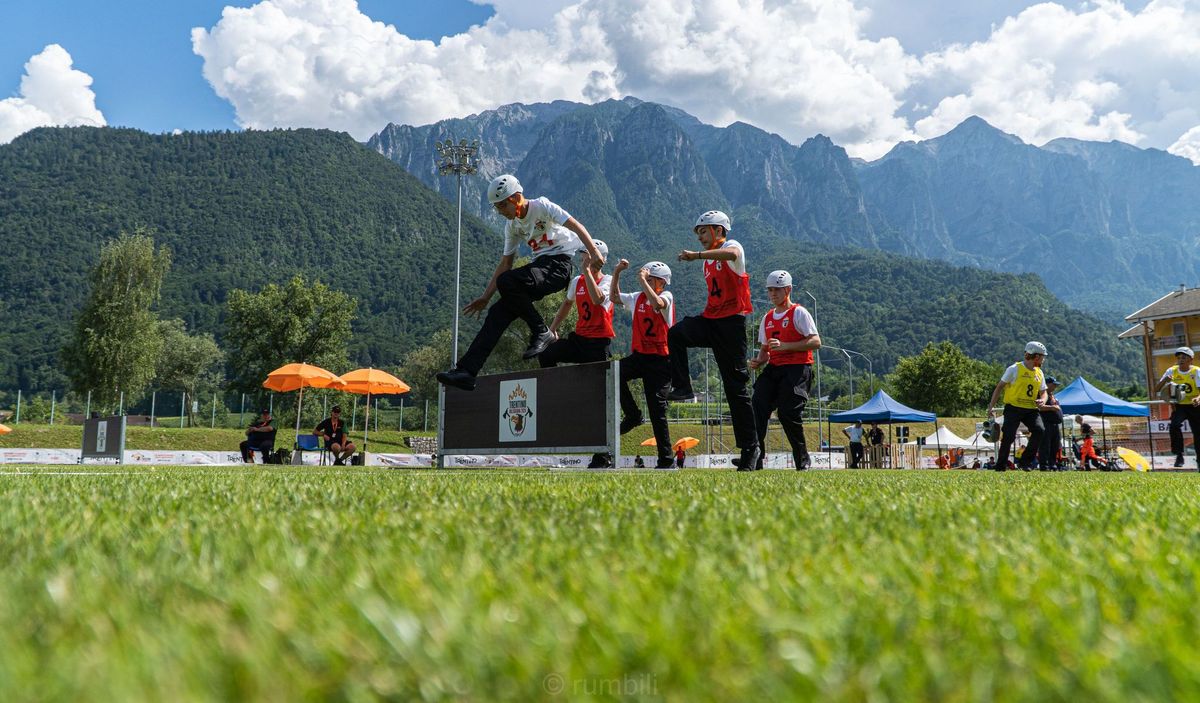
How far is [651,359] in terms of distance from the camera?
342 inches

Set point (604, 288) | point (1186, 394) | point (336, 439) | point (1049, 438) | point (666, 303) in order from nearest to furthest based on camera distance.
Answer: point (666, 303) < point (604, 288) < point (1186, 394) < point (1049, 438) < point (336, 439)

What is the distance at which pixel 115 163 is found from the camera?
162 meters

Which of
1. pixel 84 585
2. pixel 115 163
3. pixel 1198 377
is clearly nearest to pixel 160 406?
pixel 1198 377

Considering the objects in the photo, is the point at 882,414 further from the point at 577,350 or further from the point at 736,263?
the point at 736,263

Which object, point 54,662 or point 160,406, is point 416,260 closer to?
point 160,406

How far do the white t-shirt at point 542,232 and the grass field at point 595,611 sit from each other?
5.35 metres

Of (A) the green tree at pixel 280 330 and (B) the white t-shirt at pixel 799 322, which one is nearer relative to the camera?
(B) the white t-shirt at pixel 799 322

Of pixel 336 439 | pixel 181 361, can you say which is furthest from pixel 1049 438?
pixel 181 361

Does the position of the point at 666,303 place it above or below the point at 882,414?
above

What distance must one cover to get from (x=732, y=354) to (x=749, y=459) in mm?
1027

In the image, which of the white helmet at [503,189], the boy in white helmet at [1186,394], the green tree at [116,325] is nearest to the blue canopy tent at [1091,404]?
the boy in white helmet at [1186,394]

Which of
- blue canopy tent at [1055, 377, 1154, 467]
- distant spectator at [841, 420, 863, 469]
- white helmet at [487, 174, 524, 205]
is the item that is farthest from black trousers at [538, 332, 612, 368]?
blue canopy tent at [1055, 377, 1154, 467]

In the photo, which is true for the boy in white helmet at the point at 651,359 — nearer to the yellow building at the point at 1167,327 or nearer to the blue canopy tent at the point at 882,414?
the blue canopy tent at the point at 882,414

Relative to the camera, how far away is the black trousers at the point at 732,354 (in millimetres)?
7867
